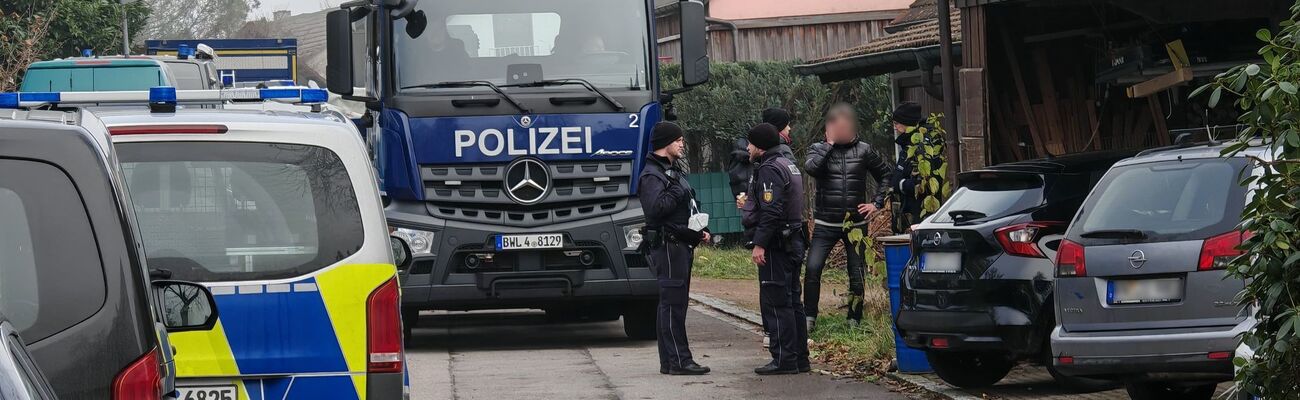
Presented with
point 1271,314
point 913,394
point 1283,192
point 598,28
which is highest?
point 598,28

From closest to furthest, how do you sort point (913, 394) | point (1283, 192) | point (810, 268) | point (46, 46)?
point (1283, 192)
point (913, 394)
point (810, 268)
point (46, 46)

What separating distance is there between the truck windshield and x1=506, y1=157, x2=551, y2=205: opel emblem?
0.59m

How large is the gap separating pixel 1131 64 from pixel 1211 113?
3.38 feet

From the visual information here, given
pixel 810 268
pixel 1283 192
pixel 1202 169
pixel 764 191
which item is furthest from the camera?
pixel 810 268

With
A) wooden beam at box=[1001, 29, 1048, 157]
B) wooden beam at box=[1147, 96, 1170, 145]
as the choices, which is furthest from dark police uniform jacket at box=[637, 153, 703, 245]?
wooden beam at box=[1147, 96, 1170, 145]

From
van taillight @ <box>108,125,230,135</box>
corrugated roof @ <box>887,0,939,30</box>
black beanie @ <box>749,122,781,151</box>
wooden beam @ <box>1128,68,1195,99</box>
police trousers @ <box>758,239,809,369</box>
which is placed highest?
corrugated roof @ <box>887,0,939,30</box>

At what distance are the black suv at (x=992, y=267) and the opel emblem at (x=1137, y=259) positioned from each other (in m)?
1.07

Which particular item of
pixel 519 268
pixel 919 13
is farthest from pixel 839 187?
pixel 919 13

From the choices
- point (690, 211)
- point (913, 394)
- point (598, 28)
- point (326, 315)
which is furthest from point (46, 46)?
point (326, 315)

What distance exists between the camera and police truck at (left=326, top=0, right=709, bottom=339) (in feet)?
41.2

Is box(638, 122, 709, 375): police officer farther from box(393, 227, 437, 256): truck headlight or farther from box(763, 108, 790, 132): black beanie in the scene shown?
box(393, 227, 437, 256): truck headlight

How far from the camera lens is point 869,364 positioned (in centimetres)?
1119

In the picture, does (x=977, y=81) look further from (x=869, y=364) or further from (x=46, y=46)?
(x=46, y=46)

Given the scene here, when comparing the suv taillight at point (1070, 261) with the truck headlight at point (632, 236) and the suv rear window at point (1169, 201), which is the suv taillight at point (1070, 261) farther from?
the truck headlight at point (632, 236)
